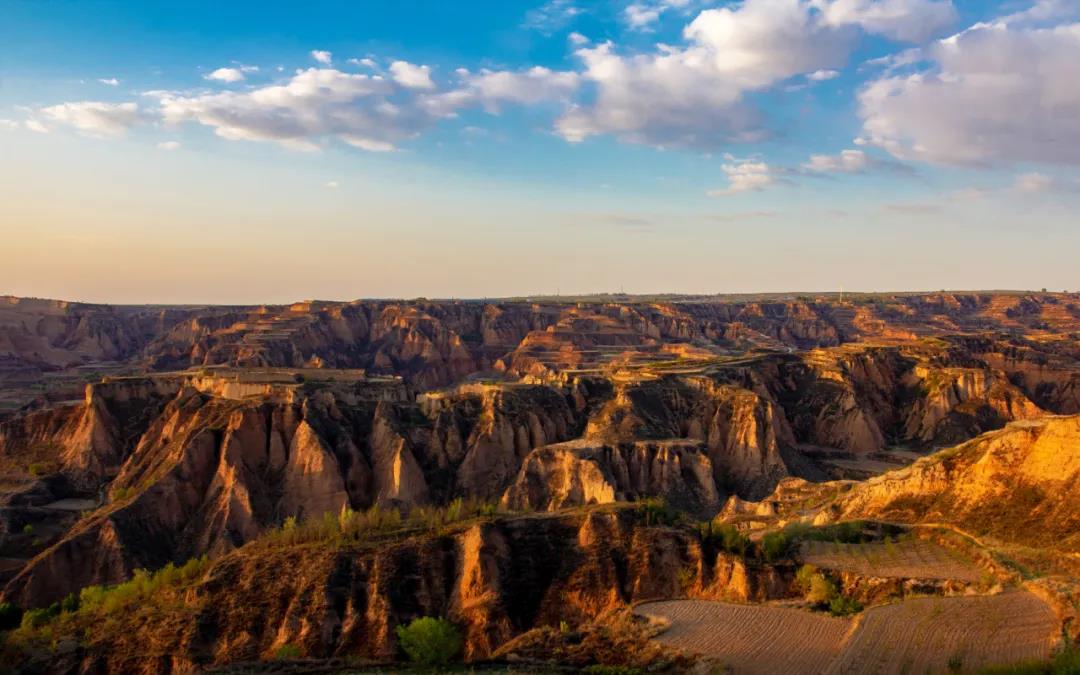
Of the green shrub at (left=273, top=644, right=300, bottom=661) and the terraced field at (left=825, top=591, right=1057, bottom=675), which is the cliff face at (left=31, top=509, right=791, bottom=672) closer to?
the green shrub at (left=273, top=644, right=300, bottom=661)

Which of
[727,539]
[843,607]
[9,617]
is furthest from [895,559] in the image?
[9,617]

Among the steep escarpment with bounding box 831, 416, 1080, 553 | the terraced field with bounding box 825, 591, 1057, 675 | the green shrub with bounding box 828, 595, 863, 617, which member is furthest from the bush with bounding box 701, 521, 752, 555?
the steep escarpment with bounding box 831, 416, 1080, 553

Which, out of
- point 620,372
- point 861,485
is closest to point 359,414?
point 620,372

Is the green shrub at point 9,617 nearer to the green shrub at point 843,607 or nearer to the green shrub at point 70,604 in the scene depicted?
the green shrub at point 70,604

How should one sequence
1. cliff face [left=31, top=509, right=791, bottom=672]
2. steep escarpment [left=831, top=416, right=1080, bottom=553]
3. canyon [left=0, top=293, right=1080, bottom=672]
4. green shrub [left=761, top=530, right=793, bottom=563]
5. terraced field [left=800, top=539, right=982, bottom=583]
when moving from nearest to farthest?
terraced field [left=800, top=539, right=982, bottom=583], cliff face [left=31, top=509, right=791, bottom=672], green shrub [left=761, top=530, right=793, bottom=563], canyon [left=0, top=293, right=1080, bottom=672], steep escarpment [left=831, top=416, right=1080, bottom=553]

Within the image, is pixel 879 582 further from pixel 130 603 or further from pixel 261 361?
pixel 261 361

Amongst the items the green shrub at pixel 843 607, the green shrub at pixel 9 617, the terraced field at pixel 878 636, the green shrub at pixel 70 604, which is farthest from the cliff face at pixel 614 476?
the green shrub at pixel 9 617
